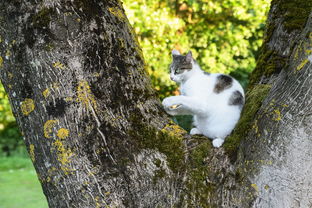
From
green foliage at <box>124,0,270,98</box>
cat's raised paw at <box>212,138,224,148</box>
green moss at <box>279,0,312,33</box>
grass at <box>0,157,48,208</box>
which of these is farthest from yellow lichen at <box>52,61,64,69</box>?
green foliage at <box>124,0,270,98</box>

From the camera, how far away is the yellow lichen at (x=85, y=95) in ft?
7.29

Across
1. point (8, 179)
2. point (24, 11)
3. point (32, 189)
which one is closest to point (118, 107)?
point (24, 11)

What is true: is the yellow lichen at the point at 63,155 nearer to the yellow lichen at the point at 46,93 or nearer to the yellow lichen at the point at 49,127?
the yellow lichen at the point at 49,127

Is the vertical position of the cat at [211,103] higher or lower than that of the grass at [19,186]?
higher

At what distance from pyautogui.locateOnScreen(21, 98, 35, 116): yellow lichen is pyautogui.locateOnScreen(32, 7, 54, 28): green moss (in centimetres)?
43

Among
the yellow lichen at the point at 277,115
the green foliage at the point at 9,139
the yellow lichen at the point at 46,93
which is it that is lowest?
the green foliage at the point at 9,139

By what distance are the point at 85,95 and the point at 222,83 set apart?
1235 mm

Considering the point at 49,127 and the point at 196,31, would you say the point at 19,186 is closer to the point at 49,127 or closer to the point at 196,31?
the point at 196,31

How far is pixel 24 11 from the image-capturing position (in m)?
2.23

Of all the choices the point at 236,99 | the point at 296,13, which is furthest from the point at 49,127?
the point at 296,13

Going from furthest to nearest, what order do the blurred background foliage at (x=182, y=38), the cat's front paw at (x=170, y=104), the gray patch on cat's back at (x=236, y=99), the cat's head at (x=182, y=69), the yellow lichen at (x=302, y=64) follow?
the blurred background foliage at (x=182, y=38)
the cat's head at (x=182, y=69)
the gray patch on cat's back at (x=236, y=99)
the cat's front paw at (x=170, y=104)
the yellow lichen at (x=302, y=64)

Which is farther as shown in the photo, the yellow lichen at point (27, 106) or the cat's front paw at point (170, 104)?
the cat's front paw at point (170, 104)

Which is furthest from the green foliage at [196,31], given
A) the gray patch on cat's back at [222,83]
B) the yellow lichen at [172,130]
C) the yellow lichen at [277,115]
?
the yellow lichen at [277,115]

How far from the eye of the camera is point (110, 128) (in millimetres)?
2264
